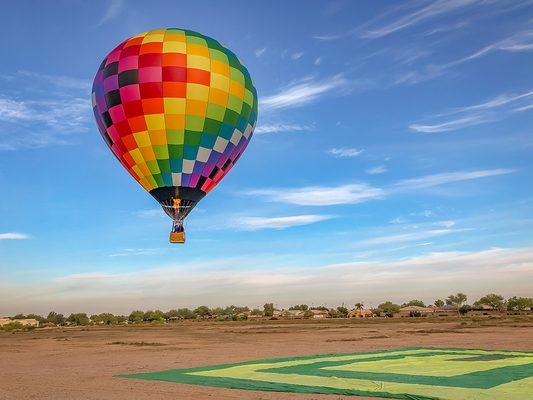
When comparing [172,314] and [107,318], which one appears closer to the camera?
[107,318]

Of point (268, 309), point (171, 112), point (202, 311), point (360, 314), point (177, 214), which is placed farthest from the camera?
point (202, 311)

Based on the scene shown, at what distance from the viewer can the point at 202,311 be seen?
174m

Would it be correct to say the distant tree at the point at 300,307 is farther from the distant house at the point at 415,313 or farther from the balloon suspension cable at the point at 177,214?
the balloon suspension cable at the point at 177,214

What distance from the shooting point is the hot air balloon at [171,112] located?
27.0 m

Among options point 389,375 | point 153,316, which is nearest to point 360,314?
point 153,316

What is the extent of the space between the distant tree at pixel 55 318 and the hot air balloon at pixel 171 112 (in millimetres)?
133827

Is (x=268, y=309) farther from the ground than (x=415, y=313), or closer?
farther from the ground

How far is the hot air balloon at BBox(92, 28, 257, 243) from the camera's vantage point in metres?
27.0

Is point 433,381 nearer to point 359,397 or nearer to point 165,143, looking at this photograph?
point 359,397

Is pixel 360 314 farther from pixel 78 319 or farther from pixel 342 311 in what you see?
pixel 78 319

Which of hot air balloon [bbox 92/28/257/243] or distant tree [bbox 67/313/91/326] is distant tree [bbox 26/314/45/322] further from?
hot air balloon [bbox 92/28/257/243]

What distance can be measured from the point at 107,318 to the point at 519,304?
110 meters

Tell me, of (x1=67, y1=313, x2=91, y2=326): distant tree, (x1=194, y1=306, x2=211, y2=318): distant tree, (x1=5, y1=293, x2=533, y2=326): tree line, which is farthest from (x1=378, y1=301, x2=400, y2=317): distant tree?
(x1=67, y1=313, x2=91, y2=326): distant tree

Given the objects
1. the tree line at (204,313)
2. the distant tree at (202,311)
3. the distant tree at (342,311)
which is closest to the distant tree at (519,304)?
the tree line at (204,313)
